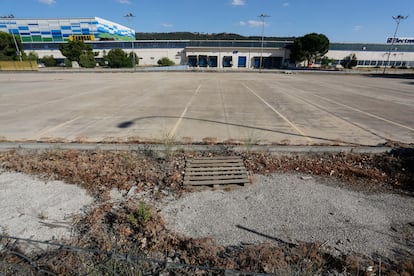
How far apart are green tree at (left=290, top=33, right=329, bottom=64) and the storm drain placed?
233 ft

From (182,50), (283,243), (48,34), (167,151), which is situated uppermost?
(48,34)

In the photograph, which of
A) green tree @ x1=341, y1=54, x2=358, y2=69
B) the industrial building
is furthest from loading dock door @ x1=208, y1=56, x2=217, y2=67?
green tree @ x1=341, y1=54, x2=358, y2=69

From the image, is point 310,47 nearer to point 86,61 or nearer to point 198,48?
point 198,48

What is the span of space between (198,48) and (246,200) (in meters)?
73.0

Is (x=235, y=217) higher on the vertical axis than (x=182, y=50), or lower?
lower

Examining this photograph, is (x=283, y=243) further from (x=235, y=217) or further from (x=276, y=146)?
(x=276, y=146)

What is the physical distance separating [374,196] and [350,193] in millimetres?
385

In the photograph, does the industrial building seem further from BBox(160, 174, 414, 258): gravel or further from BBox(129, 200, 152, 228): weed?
BBox(129, 200, 152, 228): weed

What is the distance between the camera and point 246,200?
380 centimetres

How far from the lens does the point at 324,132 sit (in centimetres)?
712

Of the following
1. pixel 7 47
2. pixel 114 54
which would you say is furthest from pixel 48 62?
pixel 114 54

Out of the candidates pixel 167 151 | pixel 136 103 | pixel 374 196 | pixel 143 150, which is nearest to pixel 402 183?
pixel 374 196

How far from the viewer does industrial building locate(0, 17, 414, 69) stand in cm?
7025

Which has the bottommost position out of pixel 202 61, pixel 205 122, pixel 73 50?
pixel 205 122
